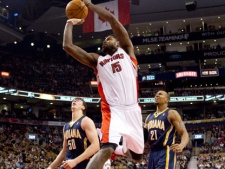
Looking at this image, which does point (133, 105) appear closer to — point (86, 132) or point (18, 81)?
point (86, 132)

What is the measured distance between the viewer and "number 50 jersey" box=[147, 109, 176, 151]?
646 cm

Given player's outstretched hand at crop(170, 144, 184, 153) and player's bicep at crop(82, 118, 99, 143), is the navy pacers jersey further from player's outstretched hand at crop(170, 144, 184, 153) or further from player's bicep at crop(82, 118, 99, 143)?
player's outstretched hand at crop(170, 144, 184, 153)

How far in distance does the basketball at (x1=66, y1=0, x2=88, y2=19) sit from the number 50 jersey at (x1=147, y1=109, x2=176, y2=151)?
96.4 inches

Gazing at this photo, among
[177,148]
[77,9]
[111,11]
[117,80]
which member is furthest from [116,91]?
[111,11]

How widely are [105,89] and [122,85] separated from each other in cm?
23

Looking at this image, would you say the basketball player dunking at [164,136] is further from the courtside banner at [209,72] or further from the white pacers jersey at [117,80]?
the courtside banner at [209,72]

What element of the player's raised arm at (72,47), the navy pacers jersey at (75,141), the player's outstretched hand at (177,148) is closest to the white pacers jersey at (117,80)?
the player's raised arm at (72,47)

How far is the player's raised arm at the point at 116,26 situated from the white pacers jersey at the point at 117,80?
222 mm

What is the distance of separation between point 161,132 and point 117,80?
1.97 metres

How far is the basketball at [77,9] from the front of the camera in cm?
498

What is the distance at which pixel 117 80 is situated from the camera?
4.88 metres

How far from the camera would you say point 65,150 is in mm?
6305

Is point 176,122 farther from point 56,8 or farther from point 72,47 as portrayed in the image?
point 56,8

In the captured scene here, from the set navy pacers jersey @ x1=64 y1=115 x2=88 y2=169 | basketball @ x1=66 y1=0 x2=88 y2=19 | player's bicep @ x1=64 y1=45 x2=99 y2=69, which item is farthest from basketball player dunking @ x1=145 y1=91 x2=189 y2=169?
basketball @ x1=66 y1=0 x2=88 y2=19
